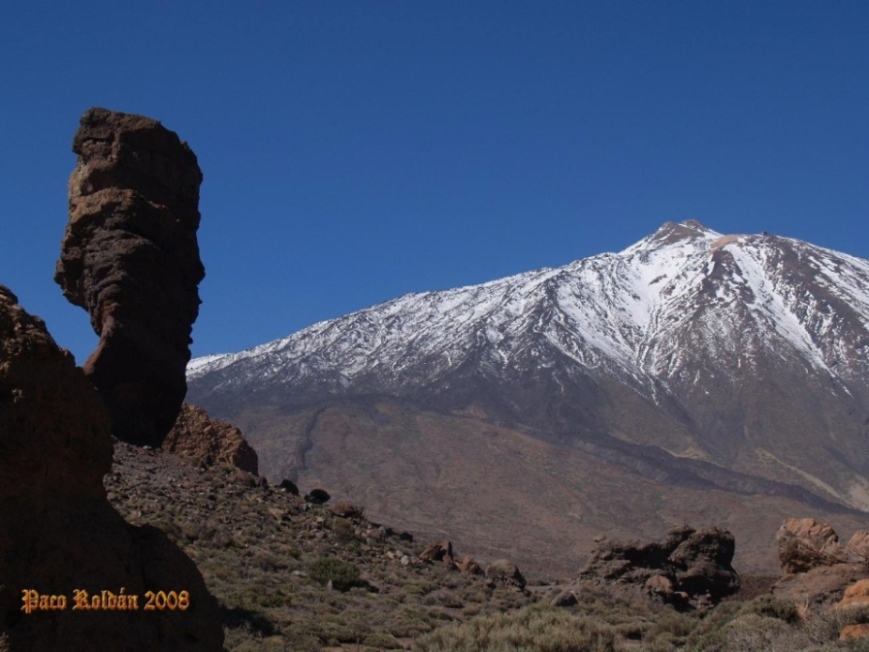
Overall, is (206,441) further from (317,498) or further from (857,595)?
(857,595)

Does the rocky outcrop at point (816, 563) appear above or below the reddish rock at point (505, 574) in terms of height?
below

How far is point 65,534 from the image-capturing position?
8438mm

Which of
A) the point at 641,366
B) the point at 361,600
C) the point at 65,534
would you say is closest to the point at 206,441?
the point at 361,600

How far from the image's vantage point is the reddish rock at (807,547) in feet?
68.5

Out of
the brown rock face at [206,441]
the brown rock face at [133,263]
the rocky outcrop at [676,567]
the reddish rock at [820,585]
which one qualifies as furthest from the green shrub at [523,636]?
the brown rock face at [206,441]

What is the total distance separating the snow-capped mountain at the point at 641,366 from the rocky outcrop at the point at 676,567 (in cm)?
6155

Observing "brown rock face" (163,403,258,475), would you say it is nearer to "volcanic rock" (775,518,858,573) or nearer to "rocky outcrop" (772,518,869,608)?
"volcanic rock" (775,518,858,573)

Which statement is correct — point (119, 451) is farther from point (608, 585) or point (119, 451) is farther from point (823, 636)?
point (823, 636)

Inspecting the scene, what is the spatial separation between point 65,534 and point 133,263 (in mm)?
17651

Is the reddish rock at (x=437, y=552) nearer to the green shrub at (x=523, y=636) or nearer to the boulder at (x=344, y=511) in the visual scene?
the boulder at (x=344, y=511)

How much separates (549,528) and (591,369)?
231 ft

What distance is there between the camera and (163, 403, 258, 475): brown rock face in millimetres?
30469

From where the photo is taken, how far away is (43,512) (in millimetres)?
8445

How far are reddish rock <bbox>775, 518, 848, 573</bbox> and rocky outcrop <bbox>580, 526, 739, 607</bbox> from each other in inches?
170
